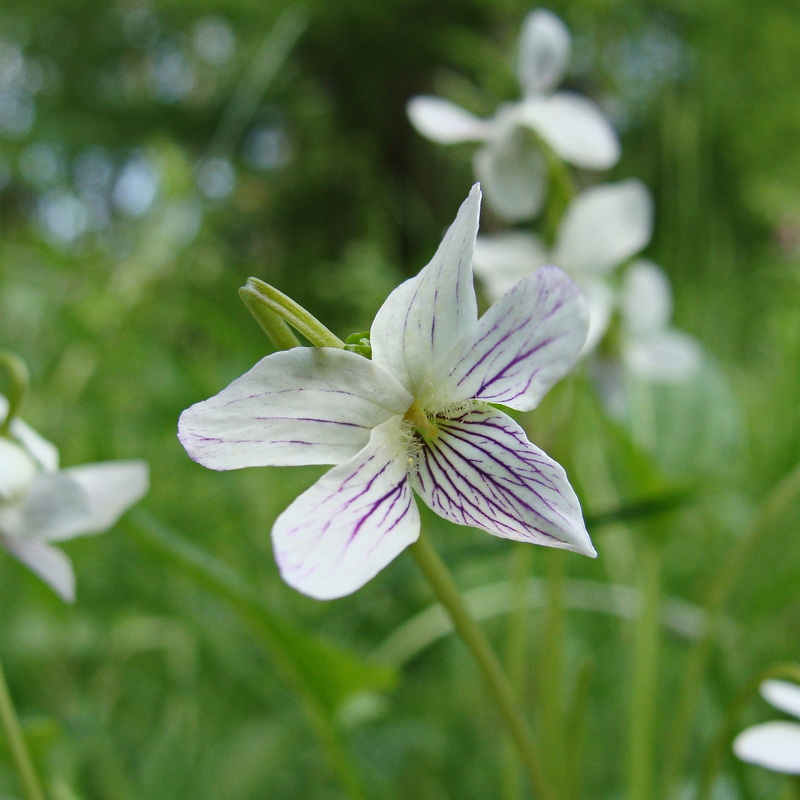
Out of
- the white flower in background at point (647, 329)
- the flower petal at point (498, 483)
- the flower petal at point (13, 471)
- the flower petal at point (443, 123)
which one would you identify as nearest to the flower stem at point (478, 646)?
the flower petal at point (498, 483)

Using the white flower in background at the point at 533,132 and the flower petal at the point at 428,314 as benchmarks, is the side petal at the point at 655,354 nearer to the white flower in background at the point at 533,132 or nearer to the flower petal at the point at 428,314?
the white flower in background at the point at 533,132

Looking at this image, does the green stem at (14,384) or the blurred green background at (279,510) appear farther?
the blurred green background at (279,510)

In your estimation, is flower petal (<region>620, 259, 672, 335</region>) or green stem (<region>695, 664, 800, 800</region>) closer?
green stem (<region>695, 664, 800, 800</region>)

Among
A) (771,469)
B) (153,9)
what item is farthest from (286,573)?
(153,9)

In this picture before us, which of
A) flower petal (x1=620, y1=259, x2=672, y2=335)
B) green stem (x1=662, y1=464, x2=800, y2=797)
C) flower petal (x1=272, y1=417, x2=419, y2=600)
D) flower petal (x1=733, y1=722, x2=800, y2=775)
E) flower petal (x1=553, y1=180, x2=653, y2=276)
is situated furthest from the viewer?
flower petal (x1=620, y1=259, x2=672, y2=335)

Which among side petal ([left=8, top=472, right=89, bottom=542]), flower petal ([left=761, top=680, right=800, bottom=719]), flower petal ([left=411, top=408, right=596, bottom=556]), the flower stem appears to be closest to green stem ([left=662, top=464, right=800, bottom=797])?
flower petal ([left=761, top=680, right=800, bottom=719])

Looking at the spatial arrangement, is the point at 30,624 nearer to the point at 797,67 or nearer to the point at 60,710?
the point at 60,710

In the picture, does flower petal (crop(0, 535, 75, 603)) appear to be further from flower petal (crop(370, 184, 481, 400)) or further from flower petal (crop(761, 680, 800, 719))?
flower petal (crop(761, 680, 800, 719))
